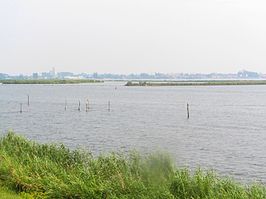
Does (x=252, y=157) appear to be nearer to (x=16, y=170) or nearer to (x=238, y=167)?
(x=238, y=167)

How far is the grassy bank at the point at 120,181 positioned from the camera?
1495cm

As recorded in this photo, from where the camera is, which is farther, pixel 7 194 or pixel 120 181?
pixel 120 181

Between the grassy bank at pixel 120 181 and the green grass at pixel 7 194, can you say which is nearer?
the green grass at pixel 7 194

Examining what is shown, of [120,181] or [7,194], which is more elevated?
[120,181]

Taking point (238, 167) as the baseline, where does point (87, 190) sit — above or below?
above

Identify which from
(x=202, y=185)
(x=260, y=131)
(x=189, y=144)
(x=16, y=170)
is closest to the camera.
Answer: (x=202, y=185)

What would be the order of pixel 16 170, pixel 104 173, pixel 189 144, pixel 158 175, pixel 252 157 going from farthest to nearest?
1. pixel 189 144
2. pixel 252 157
3. pixel 104 173
4. pixel 16 170
5. pixel 158 175

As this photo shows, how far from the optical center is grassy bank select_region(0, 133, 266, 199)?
1495cm

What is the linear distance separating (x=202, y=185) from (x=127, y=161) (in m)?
5.81

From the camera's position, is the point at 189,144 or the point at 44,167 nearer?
the point at 44,167

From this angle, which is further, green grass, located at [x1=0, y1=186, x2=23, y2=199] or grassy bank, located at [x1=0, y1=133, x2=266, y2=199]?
grassy bank, located at [x1=0, y1=133, x2=266, y2=199]

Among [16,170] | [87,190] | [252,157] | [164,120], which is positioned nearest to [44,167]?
[16,170]

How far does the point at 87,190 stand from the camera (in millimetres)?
15641

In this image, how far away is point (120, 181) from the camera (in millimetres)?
16172
